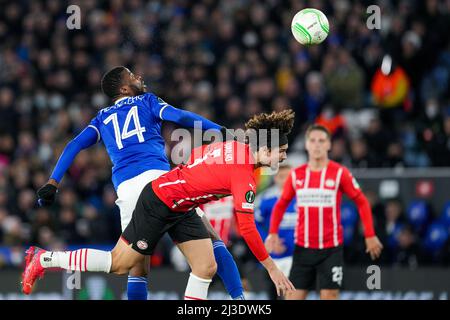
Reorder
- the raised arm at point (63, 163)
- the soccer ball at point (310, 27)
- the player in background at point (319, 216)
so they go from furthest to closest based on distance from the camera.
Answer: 1. the player in background at point (319, 216)
2. the soccer ball at point (310, 27)
3. the raised arm at point (63, 163)

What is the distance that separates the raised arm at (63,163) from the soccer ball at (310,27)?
215cm

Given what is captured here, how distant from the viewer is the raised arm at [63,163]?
7.23 m

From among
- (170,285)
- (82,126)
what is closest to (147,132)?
(170,285)

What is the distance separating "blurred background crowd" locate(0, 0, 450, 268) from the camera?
12484 millimetres

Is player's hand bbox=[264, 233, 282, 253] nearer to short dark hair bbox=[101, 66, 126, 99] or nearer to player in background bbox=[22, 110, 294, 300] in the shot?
player in background bbox=[22, 110, 294, 300]

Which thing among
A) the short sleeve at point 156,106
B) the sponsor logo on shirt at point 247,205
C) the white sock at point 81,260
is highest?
the short sleeve at point 156,106

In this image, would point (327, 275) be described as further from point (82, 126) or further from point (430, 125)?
point (82, 126)

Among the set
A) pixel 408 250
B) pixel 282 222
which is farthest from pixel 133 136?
pixel 408 250

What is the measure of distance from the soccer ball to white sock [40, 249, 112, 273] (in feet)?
9.05

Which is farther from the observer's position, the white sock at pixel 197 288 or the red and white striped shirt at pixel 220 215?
the red and white striped shirt at pixel 220 215

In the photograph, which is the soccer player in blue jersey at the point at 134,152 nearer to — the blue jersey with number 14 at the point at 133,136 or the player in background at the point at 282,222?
the blue jersey with number 14 at the point at 133,136

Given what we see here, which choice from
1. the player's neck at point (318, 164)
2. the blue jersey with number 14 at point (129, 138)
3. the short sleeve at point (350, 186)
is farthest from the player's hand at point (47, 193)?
the short sleeve at point (350, 186)

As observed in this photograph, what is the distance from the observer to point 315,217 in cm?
862

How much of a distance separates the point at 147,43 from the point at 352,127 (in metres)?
4.07
